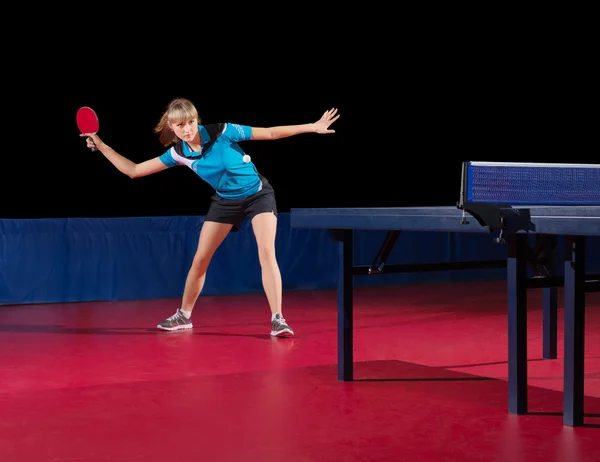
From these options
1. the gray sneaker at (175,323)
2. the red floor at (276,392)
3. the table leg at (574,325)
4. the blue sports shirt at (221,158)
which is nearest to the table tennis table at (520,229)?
the table leg at (574,325)

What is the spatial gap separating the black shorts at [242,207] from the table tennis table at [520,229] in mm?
1585

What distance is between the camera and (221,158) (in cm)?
667

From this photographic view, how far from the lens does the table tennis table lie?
4086 mm

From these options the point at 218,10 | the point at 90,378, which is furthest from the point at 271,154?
the point at 90,378

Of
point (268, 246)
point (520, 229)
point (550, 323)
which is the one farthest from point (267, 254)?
point (520, 229)

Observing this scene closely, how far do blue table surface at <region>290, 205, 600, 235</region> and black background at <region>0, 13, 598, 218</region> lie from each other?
7213mm

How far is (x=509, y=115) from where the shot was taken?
→ 1450 cm

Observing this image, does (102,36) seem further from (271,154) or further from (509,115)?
(509,115)

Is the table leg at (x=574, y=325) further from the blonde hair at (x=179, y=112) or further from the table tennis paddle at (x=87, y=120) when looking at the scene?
the table tennis paddle at (x=87, y=120)

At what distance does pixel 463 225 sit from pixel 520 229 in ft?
0.88

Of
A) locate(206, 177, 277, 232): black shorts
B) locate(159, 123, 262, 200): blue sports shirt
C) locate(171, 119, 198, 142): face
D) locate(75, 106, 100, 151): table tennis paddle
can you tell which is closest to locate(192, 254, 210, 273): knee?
locate(206, 177, 277, 232): black shorts

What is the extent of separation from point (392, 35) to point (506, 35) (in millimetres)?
1704

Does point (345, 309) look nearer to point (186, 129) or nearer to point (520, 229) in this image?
point (520, 229)

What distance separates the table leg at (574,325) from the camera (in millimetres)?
4078
